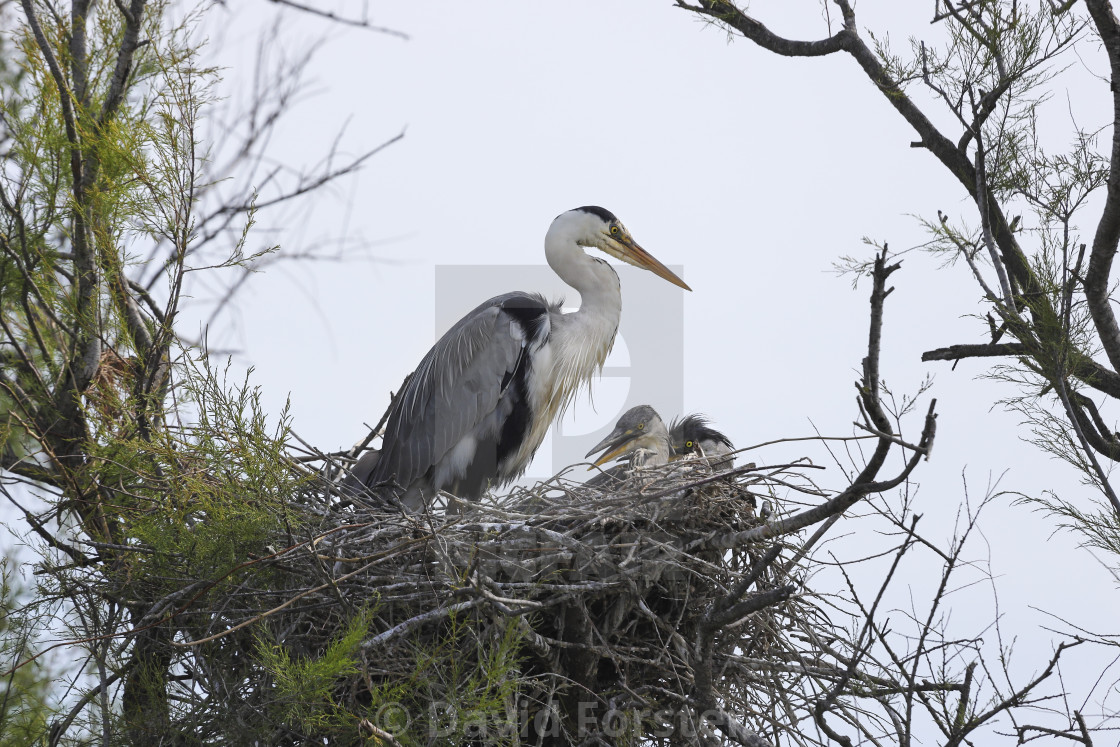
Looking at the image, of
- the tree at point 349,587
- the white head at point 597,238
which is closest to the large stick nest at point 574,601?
the tree at point 349,587

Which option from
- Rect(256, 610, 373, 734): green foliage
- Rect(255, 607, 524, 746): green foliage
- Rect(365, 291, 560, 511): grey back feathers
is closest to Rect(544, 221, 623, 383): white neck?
Rect(365, 291, 560, 511): grey back feathers

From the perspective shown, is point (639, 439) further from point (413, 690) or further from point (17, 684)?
point (17, 684)

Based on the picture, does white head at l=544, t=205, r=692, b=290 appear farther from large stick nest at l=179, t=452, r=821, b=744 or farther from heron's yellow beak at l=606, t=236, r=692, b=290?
large stick nest at l=179, t=452, r=821, b=744

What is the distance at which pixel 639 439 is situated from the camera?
488cm

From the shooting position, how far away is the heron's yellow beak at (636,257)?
5.18 meters

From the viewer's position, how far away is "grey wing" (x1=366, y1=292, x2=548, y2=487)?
473cm

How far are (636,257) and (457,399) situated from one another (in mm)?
1086

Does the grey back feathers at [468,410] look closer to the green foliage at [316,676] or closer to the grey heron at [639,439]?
the grey heron at [639,439]

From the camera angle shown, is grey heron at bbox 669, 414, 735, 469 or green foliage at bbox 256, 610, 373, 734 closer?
green foliage at bbox 256, 610, 373, 734

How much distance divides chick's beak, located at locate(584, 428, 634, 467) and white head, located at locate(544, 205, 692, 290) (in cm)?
76

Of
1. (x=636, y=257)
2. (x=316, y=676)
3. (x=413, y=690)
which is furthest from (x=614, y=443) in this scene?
(x=316, y=676)

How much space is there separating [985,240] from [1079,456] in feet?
2.54

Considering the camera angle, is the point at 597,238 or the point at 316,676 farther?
the point at 597,238

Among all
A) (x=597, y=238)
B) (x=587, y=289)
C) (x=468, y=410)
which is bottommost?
(x=468, y=410)
